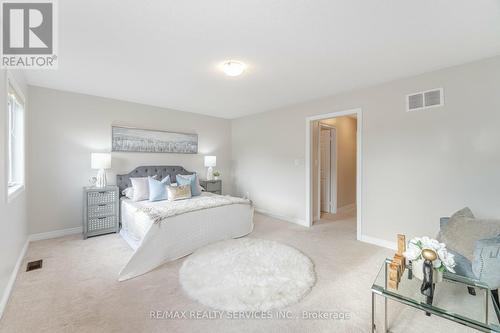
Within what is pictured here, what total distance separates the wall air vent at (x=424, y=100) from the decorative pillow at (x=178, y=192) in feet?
11.5

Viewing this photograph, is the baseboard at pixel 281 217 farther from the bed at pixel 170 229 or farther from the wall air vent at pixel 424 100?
the wall air vent at pixel 424 100

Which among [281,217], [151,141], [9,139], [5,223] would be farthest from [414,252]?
[151,141]

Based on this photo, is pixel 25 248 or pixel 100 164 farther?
pixel 100 164

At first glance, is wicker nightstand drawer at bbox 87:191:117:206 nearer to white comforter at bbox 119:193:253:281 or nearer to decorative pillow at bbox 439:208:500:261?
white comforter at bbox 119:193:253:281

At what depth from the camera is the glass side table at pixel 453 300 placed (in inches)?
52.2

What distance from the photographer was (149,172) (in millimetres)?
4238

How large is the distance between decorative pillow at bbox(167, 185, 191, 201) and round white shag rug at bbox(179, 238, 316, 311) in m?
1.04

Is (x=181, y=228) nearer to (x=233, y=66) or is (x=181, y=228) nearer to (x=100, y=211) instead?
(x=100, y=211)

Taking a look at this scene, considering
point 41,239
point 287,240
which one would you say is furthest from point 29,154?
point 287,240

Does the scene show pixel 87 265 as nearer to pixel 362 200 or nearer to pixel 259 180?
pixel 259 180

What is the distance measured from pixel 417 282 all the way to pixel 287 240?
1.84m

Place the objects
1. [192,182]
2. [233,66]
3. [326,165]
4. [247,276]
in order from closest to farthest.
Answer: [247,276]
[233,66]
[192,182]
[326,165]

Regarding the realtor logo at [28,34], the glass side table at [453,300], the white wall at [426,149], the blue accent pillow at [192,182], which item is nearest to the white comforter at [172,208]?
the blue accent pillow at [192,182]

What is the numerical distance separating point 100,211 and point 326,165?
4663 mm
